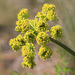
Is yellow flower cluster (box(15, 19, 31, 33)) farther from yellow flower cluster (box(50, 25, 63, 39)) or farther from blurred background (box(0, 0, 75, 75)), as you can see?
blurred background (box(0, 0, 75, 75))

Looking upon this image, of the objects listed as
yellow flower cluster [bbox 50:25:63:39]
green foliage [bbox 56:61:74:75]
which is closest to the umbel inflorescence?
yellow flower cluster [bbox 50:25:63:39]

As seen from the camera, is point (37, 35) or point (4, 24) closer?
point (37, 35)

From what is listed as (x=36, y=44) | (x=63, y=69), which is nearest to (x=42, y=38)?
(x=63, y=69)

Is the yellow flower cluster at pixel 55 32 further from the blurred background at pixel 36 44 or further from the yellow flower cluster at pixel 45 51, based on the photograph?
the blurred background at pixel 36 44

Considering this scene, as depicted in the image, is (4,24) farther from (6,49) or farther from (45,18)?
(45,18)

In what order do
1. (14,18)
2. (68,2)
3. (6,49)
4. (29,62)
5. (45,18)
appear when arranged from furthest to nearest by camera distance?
1. (14,18)
2. (6,49)
3. (68,2)
4. (45,18)
5. (29,62)

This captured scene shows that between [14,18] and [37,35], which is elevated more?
[14,18]

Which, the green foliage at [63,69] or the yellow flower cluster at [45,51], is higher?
the green foliage at [63,69]

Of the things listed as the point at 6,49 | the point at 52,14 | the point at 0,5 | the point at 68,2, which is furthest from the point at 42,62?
the point at 52,14

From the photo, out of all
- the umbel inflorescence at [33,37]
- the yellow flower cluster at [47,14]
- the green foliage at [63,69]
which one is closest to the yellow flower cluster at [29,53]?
the umbel inflorescence at [33,37]
